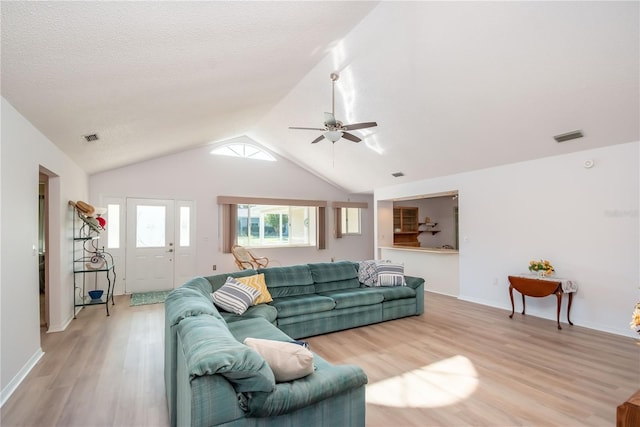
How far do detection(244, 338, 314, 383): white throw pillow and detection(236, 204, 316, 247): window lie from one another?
6.03 m

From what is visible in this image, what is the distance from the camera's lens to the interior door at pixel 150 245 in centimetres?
633

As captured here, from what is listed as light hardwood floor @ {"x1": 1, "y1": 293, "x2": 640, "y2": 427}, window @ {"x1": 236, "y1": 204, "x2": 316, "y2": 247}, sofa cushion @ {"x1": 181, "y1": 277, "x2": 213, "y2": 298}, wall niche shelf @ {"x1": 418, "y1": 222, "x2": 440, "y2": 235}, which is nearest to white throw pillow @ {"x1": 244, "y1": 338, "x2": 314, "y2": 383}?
light hardwood floor @ {"x1": 1, "y1": 293, "x2": 640, "y2": 427}

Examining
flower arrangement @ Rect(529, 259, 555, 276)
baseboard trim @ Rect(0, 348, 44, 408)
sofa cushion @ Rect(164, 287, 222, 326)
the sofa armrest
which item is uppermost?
sofa cushion @ Rect(164, 287, 222, 326)

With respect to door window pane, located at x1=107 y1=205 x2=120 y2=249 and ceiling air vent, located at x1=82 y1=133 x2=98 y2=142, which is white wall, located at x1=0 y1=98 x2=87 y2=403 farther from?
door window pane, located at x1=107 y1=205 x2=120 y2=249

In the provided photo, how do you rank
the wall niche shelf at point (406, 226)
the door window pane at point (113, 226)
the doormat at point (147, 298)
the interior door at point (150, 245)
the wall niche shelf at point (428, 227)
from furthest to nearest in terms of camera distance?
1. the wall niche shelf at point (428, 227)
2. the wall niche shelf at point (406, 226)
3. the interior door at point (150, 245)
4. the door window pane at point (113, 226)
5. the doormat at point (147, 298)

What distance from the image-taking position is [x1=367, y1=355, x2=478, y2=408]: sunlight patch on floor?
7.91 feet

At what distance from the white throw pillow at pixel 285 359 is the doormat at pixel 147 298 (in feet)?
15.0

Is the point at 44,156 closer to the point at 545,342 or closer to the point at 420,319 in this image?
the point at 420,319

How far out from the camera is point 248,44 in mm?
2543

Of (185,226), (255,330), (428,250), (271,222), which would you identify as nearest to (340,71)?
(255,330)

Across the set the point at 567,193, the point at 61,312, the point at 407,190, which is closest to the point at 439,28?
the point at 567,193

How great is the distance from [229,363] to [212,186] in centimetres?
628

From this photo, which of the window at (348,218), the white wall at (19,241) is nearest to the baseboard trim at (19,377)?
the white wall at (19,241)

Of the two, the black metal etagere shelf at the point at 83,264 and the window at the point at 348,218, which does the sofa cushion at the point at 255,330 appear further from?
the window at the point at 348,218
